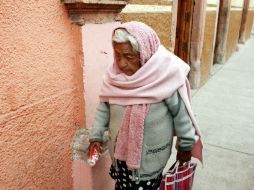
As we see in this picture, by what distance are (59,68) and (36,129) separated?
39 centimetres

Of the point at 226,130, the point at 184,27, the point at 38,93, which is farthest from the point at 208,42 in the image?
the point at 38,93

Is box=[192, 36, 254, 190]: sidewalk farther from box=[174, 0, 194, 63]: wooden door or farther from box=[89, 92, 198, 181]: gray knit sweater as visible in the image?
box=[89, 92, 198, 181]: gray knit sweater

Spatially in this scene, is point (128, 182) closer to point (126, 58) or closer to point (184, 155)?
point (184, 155)

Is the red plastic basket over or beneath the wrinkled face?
beneath

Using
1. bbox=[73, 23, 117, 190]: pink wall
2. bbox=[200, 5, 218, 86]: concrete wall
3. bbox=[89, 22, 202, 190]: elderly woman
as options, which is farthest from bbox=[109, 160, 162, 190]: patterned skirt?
bbox=[200, 5, 218, 86]: concrete wall

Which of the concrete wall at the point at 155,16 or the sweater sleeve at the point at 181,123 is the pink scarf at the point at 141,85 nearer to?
the sweater sleeve at the point at 181,123

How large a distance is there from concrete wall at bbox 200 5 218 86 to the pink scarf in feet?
15.3

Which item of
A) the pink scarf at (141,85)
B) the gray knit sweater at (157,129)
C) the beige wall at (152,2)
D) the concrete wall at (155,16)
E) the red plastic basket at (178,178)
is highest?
the beige wall at (152,2)

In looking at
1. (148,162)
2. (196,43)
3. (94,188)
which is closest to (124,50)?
(148,162)

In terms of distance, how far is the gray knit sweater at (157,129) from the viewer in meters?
1.61

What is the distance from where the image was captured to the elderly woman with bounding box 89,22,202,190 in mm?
1501

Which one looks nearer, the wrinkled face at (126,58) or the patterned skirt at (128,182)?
the wrinkled face at (126,58)

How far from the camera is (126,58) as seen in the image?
1518mm

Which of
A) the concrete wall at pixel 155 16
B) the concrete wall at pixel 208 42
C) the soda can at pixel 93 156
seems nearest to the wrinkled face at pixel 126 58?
the soda can at pixel 93 156
